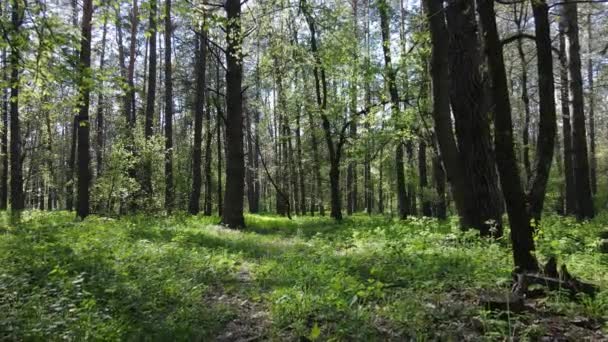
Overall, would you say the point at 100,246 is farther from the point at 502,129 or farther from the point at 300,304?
the point at 502,129

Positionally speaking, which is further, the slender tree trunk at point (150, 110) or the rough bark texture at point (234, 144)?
the slender tree trunk at point (150, 110)

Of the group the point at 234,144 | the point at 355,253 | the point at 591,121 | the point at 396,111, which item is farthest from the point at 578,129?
the point at 591,121

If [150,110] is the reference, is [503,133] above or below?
below

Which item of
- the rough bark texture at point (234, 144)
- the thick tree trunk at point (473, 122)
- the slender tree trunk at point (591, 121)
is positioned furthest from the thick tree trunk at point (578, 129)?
the slender tree trunk at point (591, 121)

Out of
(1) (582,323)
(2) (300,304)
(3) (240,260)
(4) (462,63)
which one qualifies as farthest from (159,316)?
(4) (462,63)

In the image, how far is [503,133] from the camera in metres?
4.30

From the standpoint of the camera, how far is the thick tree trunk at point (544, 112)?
21.7 feet

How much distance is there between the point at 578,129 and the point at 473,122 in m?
7.41

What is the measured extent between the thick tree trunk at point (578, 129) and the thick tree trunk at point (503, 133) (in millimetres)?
10184

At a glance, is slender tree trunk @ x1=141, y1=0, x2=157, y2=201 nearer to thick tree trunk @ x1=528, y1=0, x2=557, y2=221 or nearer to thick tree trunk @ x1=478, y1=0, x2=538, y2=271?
thick tree trunk @ x1=528, y1=0, x2=557, y2=221

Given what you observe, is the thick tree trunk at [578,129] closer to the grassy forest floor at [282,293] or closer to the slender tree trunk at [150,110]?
the grassy forest floor at [282,293]

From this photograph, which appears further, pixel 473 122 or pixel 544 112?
pixel 473 122

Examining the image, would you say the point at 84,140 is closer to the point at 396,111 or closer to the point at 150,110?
the point at 150,110

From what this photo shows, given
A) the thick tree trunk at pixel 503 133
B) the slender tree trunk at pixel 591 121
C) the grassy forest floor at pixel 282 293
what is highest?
the slender tree trunk at pixel 591 121
